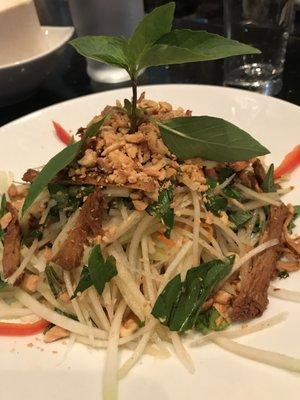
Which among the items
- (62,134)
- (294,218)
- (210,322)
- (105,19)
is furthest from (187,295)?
(105,19)

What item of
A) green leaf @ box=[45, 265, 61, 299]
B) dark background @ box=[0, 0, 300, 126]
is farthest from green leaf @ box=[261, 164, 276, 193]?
dark background @ box=[0, 0, 300, 126]

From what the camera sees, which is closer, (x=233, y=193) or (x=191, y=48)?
(x=191, y=48)

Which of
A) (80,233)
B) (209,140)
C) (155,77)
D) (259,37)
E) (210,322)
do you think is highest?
(209,140)

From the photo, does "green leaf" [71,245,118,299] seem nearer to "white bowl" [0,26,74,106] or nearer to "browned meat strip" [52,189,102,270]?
"browned meat strip" [52,189,102,270]

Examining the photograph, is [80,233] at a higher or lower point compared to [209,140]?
lower

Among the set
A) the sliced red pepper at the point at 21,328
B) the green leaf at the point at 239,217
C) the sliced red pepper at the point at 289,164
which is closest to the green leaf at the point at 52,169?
the sliced red pepper at the point at 21,328

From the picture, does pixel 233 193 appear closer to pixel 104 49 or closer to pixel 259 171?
pixel 259 171

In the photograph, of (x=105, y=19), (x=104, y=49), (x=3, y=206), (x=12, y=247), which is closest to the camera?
(x=104, y=49)

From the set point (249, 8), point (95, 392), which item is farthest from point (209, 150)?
point (249, 8)
